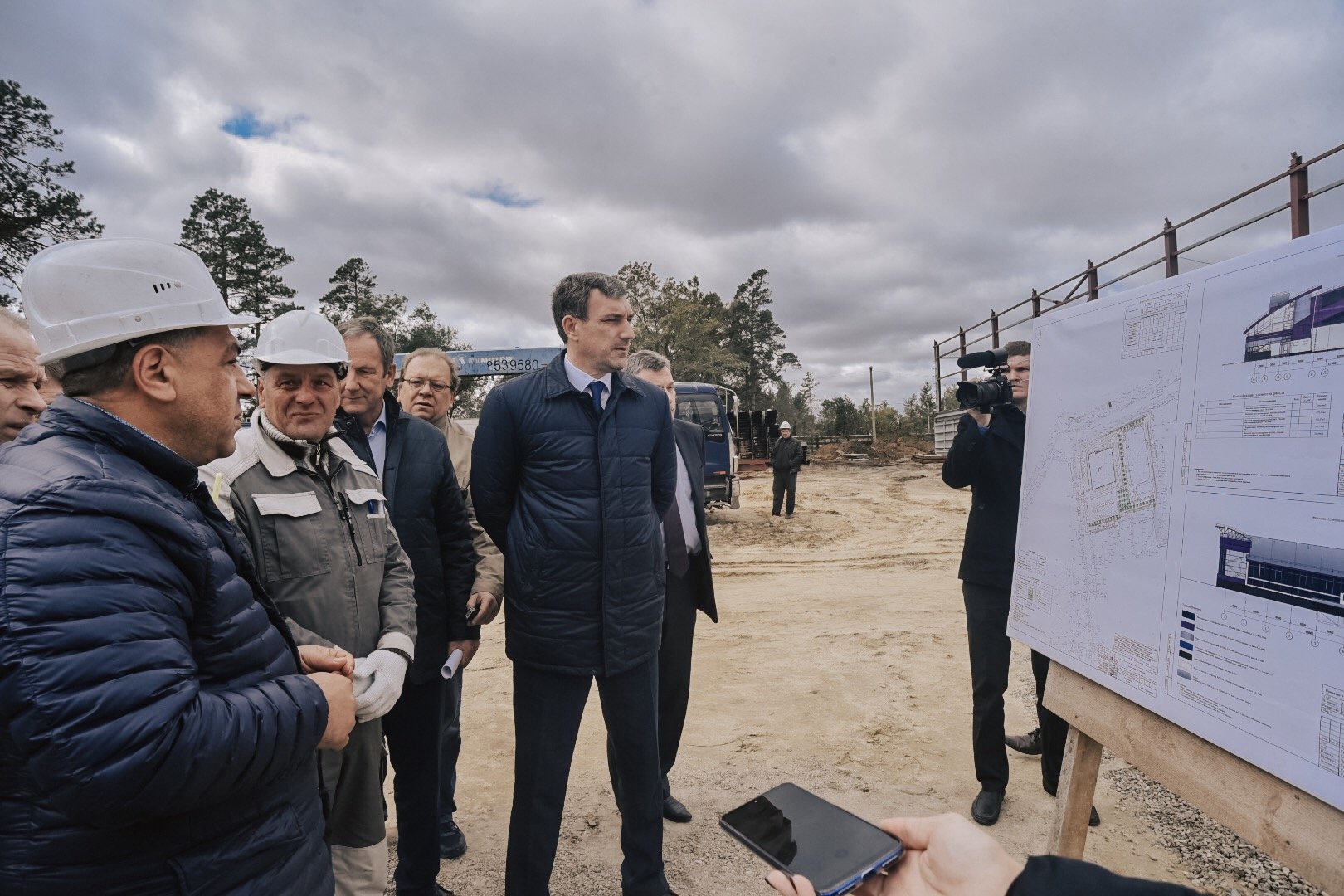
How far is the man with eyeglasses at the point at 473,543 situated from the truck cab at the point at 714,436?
9.99 meters

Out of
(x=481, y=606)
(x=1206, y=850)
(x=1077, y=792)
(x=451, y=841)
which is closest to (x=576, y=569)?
(x=481, y=606)

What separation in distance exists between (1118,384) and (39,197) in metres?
22.4

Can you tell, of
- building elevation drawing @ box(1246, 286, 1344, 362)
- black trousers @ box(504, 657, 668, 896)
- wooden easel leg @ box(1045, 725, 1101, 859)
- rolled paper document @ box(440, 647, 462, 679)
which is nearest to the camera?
building elevation drawing @ box(1246, 286, 1344, 362)

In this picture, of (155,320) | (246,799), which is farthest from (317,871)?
(155,320)

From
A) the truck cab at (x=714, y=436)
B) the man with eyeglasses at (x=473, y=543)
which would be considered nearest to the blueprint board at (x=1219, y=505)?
the man with eyeglasses at (x=473, y=543)

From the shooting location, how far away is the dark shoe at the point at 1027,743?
369cm

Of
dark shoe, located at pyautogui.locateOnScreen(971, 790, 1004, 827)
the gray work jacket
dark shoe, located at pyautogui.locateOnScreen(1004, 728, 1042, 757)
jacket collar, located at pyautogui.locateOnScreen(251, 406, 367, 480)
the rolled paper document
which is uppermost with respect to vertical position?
jacket collar, located at pyautogui.locateOnScreen(251, 406, 367, 480)

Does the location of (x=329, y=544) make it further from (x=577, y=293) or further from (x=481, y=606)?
(x=577, y=293)

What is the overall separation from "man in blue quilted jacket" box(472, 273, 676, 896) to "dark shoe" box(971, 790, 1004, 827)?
4.99ft

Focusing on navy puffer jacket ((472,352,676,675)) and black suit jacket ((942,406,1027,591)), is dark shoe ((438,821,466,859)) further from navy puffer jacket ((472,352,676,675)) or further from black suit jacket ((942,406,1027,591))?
black suit jacket ((942,406,1027,591))

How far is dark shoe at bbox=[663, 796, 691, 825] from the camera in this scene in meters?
3.10

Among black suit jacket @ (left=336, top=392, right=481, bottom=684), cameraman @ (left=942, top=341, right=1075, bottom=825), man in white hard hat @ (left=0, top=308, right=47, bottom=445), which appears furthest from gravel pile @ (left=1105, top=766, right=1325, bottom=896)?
man in white hard hat @ (left=0, top=308, right=47, bottom=445)

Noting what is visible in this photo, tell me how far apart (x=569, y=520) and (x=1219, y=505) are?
1805 mm

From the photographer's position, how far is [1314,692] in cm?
134
